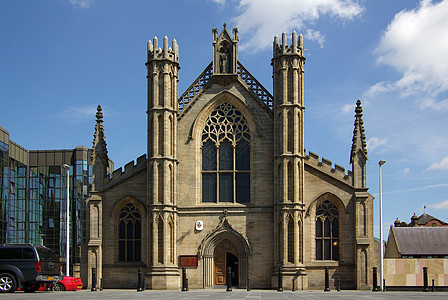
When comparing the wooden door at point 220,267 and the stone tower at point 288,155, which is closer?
the stone tower at point 288,155

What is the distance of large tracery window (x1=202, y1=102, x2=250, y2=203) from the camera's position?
38.2 metres

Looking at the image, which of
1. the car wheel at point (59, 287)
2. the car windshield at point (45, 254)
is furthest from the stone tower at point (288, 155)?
the car windshield at point (45, 254)

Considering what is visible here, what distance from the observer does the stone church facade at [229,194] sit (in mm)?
36781

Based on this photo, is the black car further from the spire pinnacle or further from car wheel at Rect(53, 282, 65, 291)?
the spire pinnacle

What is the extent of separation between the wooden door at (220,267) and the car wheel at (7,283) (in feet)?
51.9

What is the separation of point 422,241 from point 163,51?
34.3 meters

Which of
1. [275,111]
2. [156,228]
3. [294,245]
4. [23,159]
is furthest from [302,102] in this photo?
[23,159]

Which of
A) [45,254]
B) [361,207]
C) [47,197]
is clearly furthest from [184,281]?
[47,197]

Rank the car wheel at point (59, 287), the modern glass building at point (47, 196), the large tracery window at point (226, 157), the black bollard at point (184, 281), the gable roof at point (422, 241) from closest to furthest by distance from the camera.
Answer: the car wheel at point (59, 287) < the black bollard at point (184, 281) < the large tracery window at point (226, 157) < the gable roof at point (422, 241) < the modern glass building at point (47, 196)

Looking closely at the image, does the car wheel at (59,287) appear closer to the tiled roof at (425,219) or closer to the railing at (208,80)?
the railing at (208,80)

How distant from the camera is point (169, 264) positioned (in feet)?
120

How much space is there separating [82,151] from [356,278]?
148ft

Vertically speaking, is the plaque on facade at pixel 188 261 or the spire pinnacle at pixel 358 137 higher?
the spire pinnacle at pixel 358 137

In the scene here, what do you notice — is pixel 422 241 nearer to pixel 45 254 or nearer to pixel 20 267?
pixel 45 254
